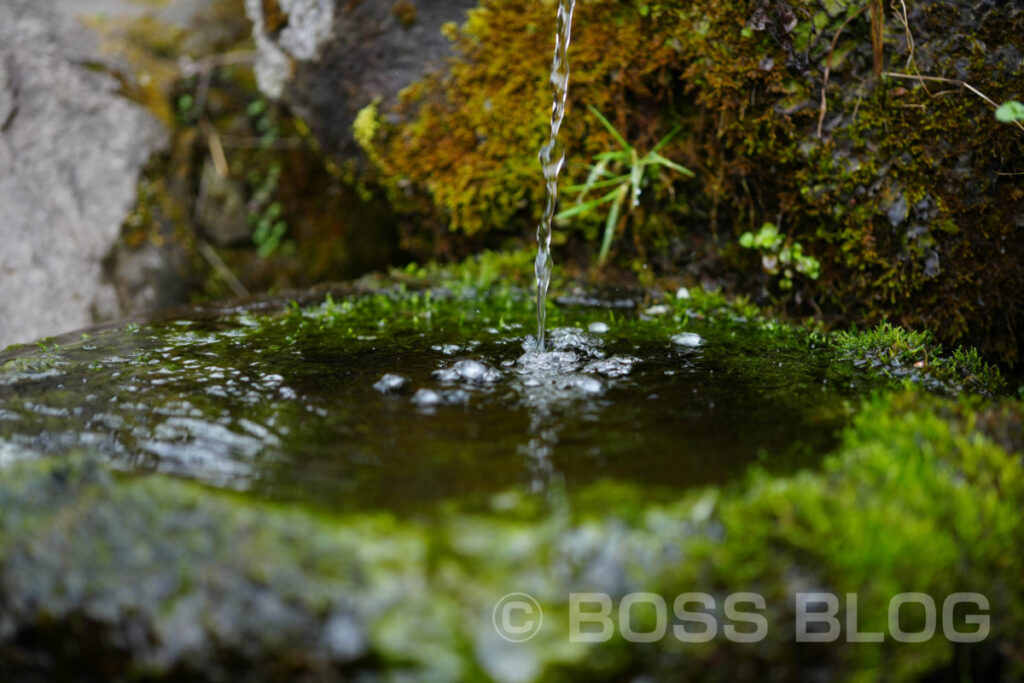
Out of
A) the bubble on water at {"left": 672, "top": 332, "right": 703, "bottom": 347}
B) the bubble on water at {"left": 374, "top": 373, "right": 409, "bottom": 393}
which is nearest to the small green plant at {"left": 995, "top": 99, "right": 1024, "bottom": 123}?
the bubble on water at {"left": 672, "top": 332, "right": 703, "bottom": 347}

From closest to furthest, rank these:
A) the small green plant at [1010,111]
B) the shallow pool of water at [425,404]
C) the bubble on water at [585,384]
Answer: the shallow pool of water at [425,404], the bubble on water at [585,384], the small green plant at [1010,111]

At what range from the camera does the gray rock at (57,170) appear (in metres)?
4.76

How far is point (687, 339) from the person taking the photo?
10.3 ft

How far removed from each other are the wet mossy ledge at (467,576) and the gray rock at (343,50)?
4002 millimetres

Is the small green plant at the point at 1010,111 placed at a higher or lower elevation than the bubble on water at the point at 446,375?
higher

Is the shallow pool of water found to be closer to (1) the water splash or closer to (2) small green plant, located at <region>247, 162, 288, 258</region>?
(1) the water splash

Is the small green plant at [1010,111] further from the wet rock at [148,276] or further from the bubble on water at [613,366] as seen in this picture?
the wet rock at [148,276]

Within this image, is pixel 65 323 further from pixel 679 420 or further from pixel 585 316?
pixel 679 420

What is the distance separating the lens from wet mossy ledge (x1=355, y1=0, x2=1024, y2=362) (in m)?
3.20

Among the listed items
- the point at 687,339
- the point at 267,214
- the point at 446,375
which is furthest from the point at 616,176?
the point at 267,214

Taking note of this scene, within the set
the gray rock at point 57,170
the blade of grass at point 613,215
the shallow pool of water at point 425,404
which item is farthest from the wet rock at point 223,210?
the blade of grass at point 613,215

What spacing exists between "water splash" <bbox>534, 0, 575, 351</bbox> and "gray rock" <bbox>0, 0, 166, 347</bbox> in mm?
3584

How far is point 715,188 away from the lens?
3.96 m

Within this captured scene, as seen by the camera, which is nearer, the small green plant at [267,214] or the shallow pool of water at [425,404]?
the shallow pool of water at [425,404]
